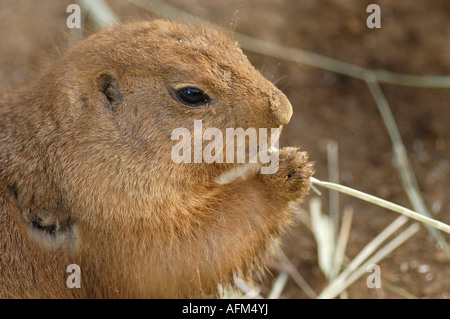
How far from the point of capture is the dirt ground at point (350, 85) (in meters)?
5.04

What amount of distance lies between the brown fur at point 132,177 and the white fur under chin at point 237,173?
0.04 meters

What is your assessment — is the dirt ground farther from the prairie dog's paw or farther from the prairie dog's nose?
the prairie dog's nose

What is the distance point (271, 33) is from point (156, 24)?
2874 millimetres

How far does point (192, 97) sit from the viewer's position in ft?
10.1

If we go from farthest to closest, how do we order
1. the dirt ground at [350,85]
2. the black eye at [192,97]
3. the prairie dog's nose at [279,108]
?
the dirt ground at [350,85], the prairie dog's nose at [279,108], the black eye at [192,97]

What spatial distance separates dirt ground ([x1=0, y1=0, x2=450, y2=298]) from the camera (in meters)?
5.04

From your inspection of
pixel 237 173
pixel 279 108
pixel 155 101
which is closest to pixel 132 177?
pixel 155 101

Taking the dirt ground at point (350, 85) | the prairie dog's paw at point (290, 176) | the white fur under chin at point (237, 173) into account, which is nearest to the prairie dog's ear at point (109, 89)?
the white fur under chin at point (237, 173)

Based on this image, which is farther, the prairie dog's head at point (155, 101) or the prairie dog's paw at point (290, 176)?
the prairie dog's paw at point (290, 176)

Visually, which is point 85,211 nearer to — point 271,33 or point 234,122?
point 234,122

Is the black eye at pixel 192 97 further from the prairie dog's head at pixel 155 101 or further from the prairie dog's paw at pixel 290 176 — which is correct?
the prairie dog's paw at pixel 290 176

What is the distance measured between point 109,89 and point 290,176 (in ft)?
3.93

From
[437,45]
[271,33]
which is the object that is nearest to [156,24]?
[271,33]

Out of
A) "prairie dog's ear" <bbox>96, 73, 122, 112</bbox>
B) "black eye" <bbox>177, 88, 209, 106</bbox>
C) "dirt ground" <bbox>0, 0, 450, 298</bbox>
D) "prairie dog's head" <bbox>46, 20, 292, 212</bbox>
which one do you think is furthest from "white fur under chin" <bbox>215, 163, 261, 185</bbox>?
"dirt ground" <bbox>0, 0, 450, 298</bbox>
